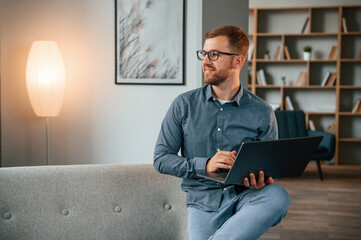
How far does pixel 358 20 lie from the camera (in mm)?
6723

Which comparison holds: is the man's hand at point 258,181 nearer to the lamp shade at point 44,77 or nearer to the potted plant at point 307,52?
the lamp shade at point 44,77

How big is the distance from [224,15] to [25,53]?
137 centimetres

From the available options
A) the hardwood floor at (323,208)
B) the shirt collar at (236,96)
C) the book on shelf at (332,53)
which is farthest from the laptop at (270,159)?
the book on shelf at (332,53)

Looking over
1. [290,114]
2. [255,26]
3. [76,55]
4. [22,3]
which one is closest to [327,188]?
[290,114]

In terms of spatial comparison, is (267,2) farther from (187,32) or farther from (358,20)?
(187,32)

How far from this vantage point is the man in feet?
5.83

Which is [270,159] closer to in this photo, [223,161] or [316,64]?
[223,161]

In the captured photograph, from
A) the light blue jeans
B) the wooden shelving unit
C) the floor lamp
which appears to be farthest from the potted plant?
the light blue jeans

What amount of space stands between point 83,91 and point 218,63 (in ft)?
4.66

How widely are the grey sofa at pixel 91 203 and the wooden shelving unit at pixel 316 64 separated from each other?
16.7 feet

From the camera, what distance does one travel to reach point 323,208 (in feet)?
14.1

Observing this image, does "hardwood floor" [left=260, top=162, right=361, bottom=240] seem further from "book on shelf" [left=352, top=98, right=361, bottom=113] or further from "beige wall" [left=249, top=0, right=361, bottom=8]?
"beige wall" [left=249, top=0, right=361, bottom=8]

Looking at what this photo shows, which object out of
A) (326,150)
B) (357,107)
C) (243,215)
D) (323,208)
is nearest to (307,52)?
(357,107)

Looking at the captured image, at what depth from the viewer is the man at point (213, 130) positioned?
178cm
